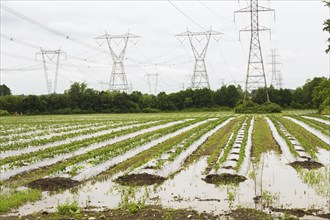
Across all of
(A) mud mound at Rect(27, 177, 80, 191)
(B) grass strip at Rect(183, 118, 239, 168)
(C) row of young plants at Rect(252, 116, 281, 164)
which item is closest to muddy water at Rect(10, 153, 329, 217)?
(A) mud mound at Rect(27, 177, 80, 191)

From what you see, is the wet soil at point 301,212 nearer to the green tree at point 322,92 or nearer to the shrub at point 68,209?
the shrub at point 68,209

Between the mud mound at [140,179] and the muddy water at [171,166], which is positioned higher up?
the muddy water at [171,166]

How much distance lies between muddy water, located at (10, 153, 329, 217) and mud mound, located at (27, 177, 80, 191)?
576 millimetres

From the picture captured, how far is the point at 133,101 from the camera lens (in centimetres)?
9600

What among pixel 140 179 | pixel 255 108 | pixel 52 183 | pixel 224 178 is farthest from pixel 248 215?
pixel 255 108

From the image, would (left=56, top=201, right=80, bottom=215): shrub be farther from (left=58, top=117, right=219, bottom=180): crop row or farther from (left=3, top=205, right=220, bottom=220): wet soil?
(left=58, top=117, right=219, bottom=180): crop row

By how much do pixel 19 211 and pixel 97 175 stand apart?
191 inches

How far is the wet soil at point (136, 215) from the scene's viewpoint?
9852 millimetres

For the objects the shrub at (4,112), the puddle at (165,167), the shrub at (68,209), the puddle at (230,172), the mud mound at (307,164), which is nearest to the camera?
the shrub at (68,209)

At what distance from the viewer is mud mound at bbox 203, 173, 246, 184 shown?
1378cm

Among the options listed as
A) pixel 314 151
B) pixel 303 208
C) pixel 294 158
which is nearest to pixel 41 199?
pixel 303 208

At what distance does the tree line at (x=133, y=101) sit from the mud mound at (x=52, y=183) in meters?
79.4

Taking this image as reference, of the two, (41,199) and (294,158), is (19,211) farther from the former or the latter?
(294,158)

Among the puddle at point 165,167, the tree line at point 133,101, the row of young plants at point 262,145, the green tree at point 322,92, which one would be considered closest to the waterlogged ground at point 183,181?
the puddle at point 165,167
